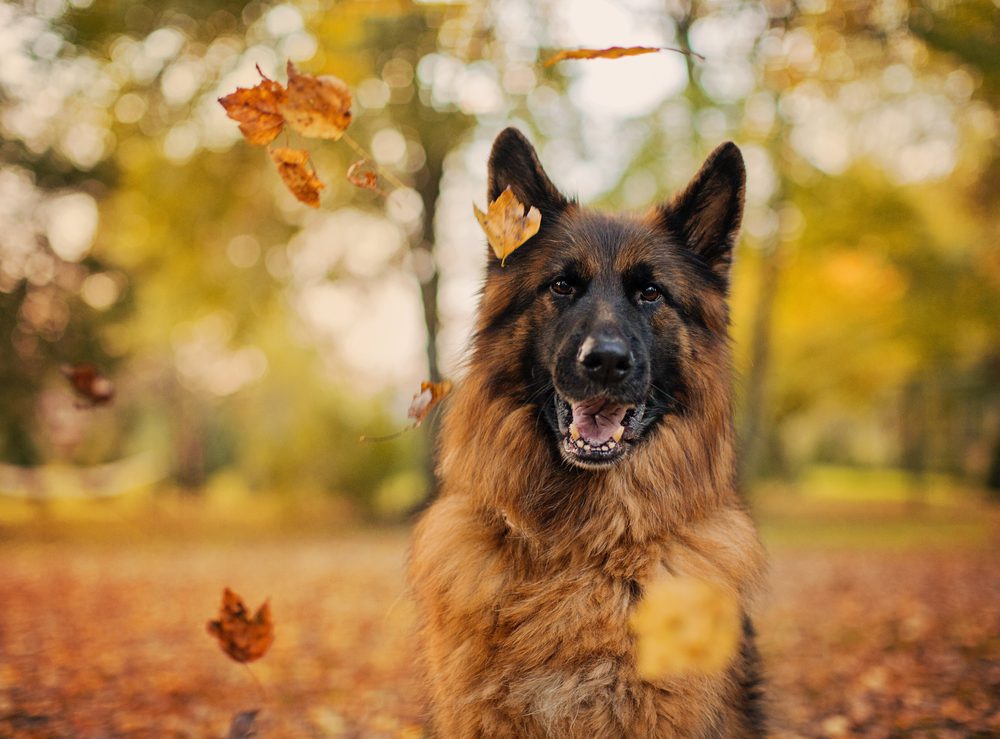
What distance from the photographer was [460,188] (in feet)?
49.3

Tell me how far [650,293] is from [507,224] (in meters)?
0.71

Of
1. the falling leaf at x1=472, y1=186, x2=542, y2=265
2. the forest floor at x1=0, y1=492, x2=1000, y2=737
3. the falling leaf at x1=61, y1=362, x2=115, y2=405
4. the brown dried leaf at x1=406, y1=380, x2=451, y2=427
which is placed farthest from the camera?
the forest floor at x1=0, y1=492, x2=1000, y2=737

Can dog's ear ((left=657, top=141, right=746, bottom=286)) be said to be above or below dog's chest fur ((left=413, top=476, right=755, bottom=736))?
above

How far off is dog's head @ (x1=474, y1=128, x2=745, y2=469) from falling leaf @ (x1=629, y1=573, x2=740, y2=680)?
20.5 inches

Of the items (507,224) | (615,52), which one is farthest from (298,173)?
(615,52)

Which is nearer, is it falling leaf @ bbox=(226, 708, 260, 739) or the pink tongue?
the pink tongue

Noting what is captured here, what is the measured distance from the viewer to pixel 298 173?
2994 mm

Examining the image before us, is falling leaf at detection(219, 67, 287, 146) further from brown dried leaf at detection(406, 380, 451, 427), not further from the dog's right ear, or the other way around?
brown dried leaf at detection(406, 380, 451, 427)

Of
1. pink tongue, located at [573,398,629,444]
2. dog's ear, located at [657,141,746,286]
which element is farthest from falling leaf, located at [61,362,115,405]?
dog's ear, located at [657,141,746,286]

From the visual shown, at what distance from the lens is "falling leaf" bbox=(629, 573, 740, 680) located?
2.57 metres

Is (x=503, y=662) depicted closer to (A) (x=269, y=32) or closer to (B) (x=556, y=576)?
A: (B) (x=556, y=576)

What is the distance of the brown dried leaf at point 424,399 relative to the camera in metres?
3.06

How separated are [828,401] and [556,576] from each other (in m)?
25.3

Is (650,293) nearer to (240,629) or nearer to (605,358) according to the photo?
(605,358)
